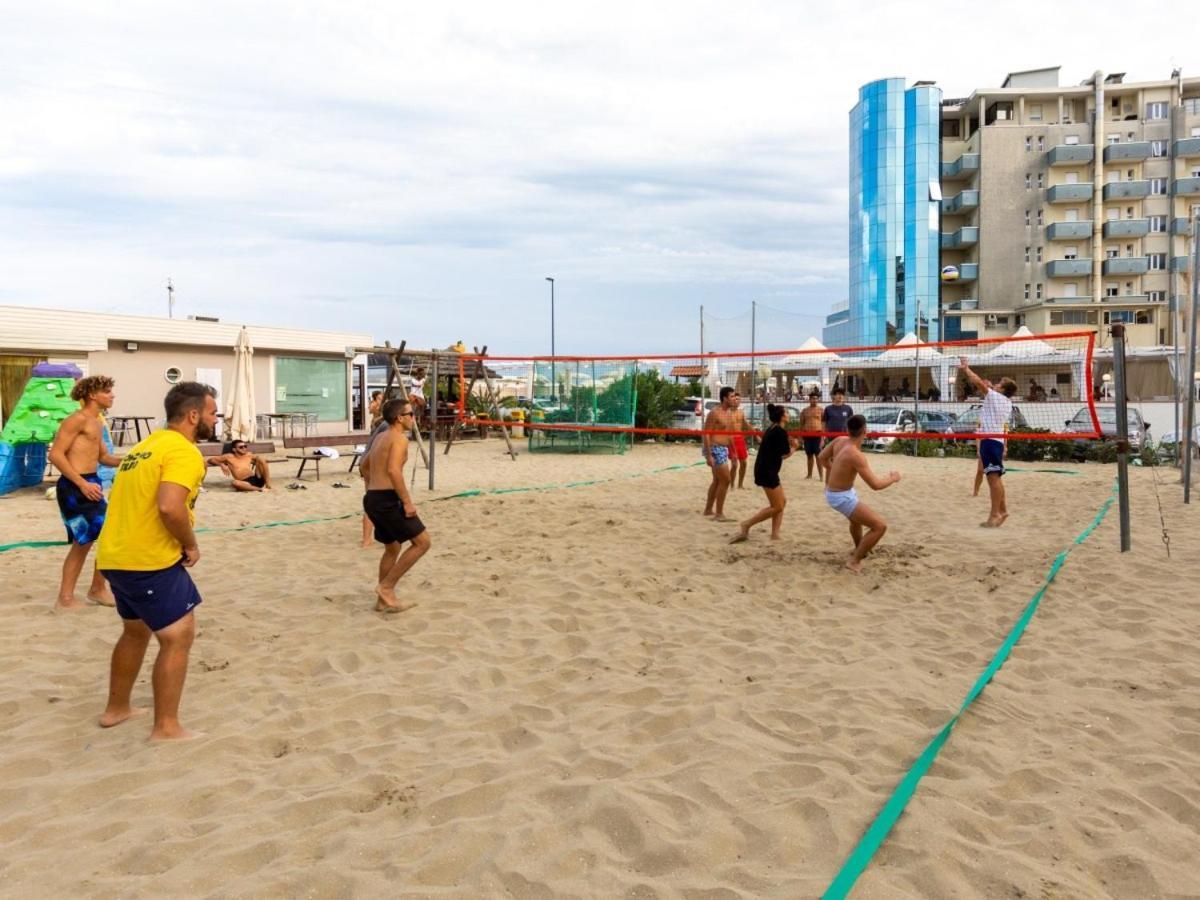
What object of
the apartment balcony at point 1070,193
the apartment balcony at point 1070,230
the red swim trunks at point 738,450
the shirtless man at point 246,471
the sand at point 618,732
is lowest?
the sand at point 618,732

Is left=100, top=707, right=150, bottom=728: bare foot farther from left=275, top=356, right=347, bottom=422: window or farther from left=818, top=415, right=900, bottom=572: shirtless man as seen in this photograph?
left=275, top=356, right=347, bottom=422: window

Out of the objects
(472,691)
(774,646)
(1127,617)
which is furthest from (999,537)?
(472,691)

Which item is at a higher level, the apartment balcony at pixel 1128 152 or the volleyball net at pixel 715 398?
the apartment balcony at pixel 1128 152

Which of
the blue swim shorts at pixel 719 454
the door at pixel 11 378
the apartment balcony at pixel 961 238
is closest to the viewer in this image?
the blue swim shorts at pixel 719 454

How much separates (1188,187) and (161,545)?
5225cm

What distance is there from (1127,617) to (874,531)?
66.9 inches

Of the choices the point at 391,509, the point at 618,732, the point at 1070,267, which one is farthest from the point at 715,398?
the point at 1070,267

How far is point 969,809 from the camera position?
2.72 meters

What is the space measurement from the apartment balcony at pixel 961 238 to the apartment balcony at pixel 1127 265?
6559 mm

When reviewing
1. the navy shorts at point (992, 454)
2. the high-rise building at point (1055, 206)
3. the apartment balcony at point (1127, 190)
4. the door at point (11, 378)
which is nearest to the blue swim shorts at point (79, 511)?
the navy shorts at point (992, 454)

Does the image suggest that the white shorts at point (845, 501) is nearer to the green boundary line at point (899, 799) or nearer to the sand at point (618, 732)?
the sand at point (618, 732)

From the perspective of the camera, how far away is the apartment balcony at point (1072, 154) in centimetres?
4288

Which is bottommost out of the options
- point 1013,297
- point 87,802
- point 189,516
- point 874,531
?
point 87,802

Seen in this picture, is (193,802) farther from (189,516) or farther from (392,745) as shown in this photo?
(189,516)
